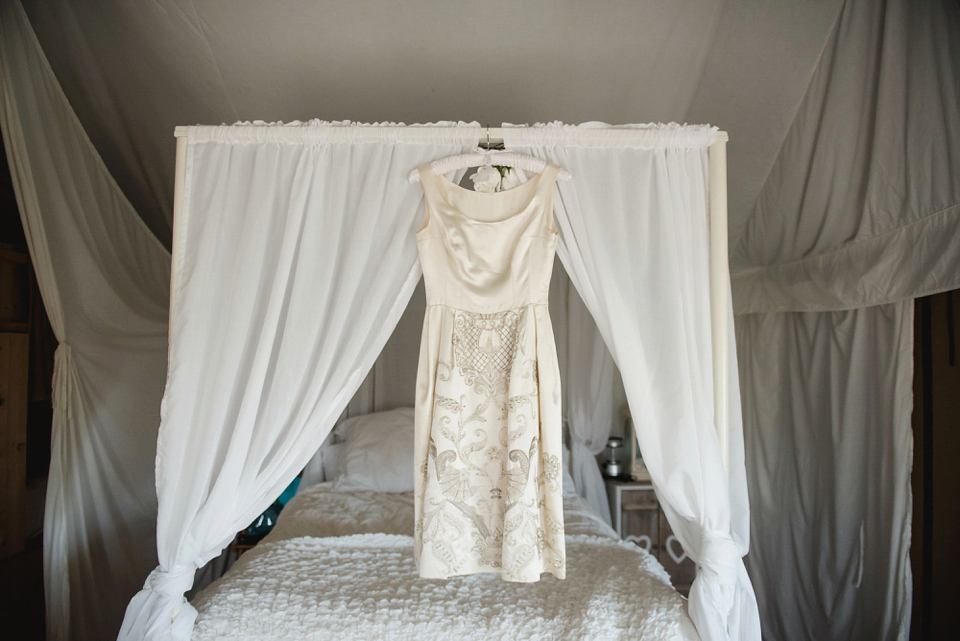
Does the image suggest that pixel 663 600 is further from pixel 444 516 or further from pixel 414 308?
pixel 414 308

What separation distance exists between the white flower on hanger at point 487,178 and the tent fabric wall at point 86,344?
5.23 feet

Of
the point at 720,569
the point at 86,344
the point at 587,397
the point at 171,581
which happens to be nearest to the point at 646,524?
the point at 587,397

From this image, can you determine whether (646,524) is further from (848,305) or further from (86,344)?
(86,344)

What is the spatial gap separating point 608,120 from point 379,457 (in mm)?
1974

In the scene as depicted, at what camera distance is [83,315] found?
2143mm

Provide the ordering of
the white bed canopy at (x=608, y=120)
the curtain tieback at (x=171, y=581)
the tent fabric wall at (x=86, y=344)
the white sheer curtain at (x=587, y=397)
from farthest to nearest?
the white sheer curtain at (x=587, y=397) → the tent fabric wall at (x=86, y=344) → the white bed canopy at (x=608, y=120) → the curtain tieback at (x=171, y=581)

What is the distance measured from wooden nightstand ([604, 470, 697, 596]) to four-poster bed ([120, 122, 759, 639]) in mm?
1642

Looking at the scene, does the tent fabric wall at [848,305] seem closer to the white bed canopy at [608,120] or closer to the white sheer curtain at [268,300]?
the white bed canopy at [608,120]

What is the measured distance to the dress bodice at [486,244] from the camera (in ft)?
4.88

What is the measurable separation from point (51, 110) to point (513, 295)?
1.85m

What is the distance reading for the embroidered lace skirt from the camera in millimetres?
1439

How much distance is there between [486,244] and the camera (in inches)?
59.1

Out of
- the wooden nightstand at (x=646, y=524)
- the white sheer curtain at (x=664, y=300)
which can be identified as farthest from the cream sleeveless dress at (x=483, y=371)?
the wooden nightstand at (x=646, y=524)

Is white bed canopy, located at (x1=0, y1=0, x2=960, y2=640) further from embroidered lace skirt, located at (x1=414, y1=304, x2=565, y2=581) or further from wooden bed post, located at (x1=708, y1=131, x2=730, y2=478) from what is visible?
embroidered lace skirt, located at (x1=414, y1=304, x2=565, y2=581)
